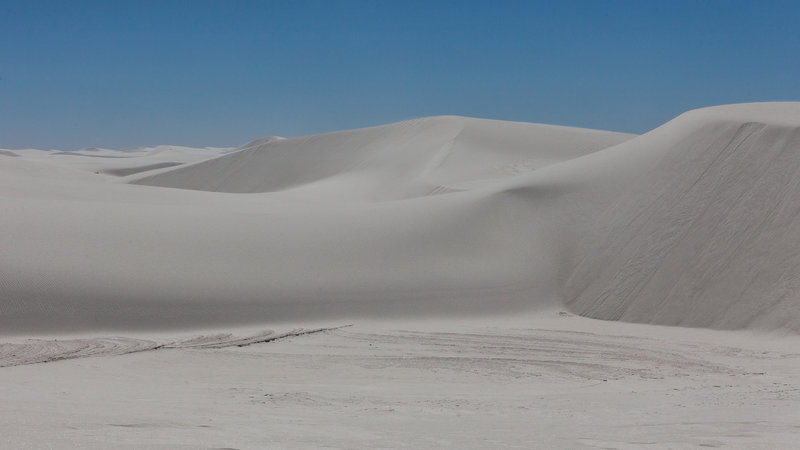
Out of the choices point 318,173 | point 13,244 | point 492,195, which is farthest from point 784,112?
point 318,173

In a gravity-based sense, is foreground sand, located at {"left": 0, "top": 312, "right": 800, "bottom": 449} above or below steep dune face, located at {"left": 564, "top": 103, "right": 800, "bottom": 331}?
below

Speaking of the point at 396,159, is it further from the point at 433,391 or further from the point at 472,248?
the point at 433,391

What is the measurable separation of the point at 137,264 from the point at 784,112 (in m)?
13.0

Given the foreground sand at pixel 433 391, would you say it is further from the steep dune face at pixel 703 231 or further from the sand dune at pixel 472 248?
the sand dune at pixel 472 248

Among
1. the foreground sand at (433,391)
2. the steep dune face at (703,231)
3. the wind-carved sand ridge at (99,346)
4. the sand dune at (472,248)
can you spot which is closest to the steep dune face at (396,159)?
the sand dune at (472,248)

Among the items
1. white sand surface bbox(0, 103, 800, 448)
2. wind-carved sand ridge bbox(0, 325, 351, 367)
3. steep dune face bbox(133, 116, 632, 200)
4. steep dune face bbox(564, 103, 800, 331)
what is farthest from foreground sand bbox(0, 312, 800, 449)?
steep dune face bbox(133, 116, 632, 200)

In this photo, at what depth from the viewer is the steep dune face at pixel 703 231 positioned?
12242 millimetres

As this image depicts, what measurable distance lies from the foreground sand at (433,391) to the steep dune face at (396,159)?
1404 centimetres

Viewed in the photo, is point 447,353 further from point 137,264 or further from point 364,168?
point 364,168

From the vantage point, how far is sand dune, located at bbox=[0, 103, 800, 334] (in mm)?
12250

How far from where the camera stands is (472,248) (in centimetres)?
1528

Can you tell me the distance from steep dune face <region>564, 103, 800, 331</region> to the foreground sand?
66 centimetres

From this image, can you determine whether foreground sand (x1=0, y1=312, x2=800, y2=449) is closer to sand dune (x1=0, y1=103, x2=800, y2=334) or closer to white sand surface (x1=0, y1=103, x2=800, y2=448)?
white sand surface (x1=0, y1=103, x2=800, y2=448)

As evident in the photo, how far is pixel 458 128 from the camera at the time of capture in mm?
37844
